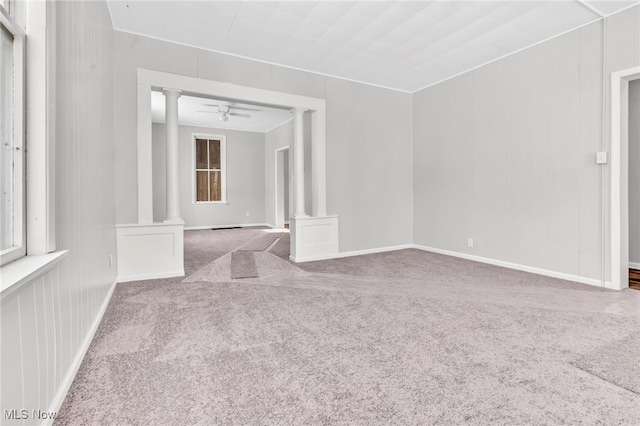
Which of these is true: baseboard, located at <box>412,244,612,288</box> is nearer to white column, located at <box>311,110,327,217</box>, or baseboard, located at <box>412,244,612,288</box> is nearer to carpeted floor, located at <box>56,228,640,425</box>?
carpeted floor, located at <box>56,228,640,425</box>

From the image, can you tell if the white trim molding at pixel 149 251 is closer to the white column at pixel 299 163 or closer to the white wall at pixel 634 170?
the white column at pixel 299 163

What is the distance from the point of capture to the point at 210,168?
8664 millimetres

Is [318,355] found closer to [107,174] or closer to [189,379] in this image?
[189,379]

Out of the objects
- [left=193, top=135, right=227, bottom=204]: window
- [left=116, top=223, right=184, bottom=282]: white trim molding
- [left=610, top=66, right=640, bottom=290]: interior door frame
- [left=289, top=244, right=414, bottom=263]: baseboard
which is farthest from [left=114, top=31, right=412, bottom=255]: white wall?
[left=193, top=135, right=227, bottom=204]: window

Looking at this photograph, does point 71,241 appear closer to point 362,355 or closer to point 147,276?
point 362,355

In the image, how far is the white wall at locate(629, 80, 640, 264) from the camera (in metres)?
3.94

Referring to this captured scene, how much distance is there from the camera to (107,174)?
111 inches

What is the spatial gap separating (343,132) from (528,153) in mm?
2398

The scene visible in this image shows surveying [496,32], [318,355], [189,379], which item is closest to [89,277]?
[189,379]

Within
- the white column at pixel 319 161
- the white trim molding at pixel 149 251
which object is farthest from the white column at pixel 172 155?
the white column at pixel 319 161

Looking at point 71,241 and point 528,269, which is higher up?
point 71,241

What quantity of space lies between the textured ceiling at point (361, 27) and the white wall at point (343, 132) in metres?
0.18

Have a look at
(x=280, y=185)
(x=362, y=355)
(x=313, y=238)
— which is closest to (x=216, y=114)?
(x=280, y=185)

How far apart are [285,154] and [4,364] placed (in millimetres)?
8004
